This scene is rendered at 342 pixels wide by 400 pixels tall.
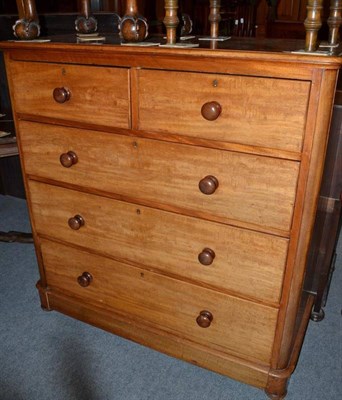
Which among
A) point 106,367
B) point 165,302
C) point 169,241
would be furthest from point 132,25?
point 106,367

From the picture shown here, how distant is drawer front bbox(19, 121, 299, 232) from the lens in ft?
4.54

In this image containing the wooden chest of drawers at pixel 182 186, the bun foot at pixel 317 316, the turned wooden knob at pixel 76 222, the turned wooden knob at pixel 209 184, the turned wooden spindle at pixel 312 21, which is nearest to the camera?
the turned wooden spindle at pixel 312 21

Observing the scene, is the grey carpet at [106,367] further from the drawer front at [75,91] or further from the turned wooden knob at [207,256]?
the drawer front at [75,91]

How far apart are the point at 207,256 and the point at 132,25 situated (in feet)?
2.80

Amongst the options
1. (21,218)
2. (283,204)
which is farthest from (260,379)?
(21,218)

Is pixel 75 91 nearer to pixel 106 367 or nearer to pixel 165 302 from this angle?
pixel 165 302

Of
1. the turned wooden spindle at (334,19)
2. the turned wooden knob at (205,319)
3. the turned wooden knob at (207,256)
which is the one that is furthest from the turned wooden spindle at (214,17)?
the turned wooden knob at (205,319)

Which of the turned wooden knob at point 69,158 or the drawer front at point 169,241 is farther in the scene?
the turned wooden knob at point 69,158

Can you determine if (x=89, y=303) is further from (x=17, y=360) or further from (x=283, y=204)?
(x=283, y=204)

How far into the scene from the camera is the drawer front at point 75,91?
4.95 ft

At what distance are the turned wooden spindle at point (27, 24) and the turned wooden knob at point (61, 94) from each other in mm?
260

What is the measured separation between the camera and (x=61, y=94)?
1.59m

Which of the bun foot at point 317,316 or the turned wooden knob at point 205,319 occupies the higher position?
the turned wooden knob at point 205,319

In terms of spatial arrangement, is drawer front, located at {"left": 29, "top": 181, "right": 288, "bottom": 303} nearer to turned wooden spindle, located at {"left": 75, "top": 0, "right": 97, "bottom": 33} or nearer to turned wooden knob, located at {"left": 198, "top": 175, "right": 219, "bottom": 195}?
turned wooden knob, located at {"left": 198, "top": 175, "right": 219, "bottom": 195}
